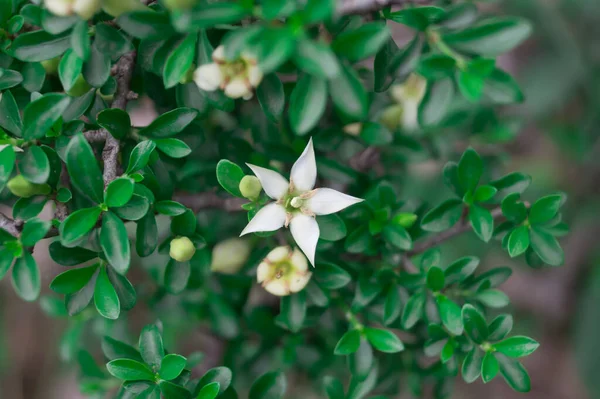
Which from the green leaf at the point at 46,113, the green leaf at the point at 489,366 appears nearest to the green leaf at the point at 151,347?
the green leaf at the point at 46,113

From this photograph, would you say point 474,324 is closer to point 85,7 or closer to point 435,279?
point 435,279

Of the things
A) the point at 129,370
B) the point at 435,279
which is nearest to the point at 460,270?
the point at 435,279

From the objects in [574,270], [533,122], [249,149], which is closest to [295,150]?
[249,149]

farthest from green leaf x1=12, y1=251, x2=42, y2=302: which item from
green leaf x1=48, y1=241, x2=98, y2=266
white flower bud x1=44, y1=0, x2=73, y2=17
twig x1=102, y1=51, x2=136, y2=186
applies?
white flower bud x1=44, y1=0, x2=73, y2=17

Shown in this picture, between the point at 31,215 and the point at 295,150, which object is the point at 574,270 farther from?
the point at 31,215

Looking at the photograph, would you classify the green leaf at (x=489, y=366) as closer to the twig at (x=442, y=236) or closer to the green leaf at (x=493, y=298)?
the green leaf at (x=493, y=298)

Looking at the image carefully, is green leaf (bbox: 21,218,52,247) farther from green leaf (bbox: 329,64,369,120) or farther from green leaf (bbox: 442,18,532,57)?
green leaf (bbox: 442,18,532,57)
